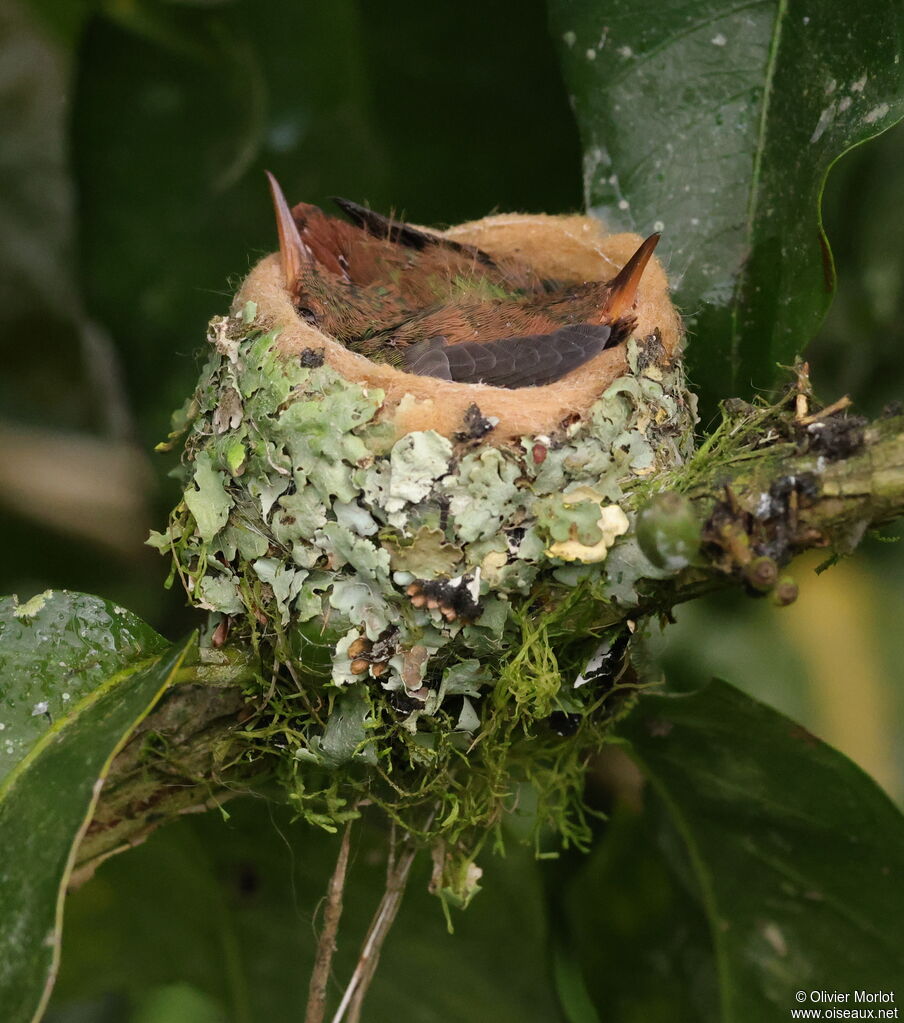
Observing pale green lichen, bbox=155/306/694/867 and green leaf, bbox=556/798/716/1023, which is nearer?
pale green lichen, bbox=155/306/694/867

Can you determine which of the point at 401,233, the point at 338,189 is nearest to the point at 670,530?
the point at 401,233

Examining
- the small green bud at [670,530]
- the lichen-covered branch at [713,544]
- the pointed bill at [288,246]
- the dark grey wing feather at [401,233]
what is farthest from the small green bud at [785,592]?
the dark grey wing feather at [401,233]

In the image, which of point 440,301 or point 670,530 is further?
point 440,301

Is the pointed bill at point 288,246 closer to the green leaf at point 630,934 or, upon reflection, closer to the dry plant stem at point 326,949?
the dry plant stem at point 326,949

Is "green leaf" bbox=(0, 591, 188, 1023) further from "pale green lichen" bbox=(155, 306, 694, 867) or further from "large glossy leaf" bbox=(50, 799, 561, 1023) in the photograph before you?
"large glossy leaf" bbox=(50, 799, 561, 1023)

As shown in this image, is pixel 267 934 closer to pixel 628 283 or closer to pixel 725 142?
pixel 628 283

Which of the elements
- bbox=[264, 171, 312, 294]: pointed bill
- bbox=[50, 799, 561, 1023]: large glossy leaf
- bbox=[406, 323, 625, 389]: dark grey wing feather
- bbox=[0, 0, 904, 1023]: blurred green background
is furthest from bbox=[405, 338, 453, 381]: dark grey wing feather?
bbox=[50, 799, 561, 1023]: large glossy leaf

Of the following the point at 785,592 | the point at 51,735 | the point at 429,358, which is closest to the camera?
the point at 785,592
